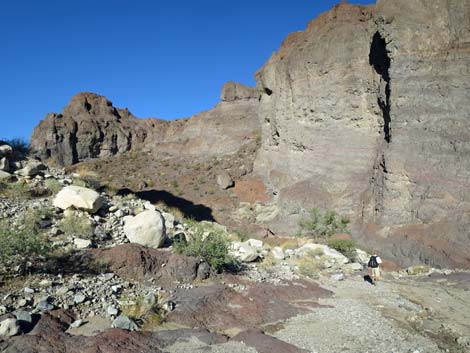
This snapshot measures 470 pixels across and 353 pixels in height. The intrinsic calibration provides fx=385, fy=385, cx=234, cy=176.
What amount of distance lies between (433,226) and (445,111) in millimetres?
5227

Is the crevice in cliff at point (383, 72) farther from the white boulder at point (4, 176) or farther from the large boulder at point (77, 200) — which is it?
the white boulder at point (4, 176)

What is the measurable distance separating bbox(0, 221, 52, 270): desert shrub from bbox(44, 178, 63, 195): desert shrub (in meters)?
3.08

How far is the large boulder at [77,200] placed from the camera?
9828mm

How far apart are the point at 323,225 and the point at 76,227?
1480 cm

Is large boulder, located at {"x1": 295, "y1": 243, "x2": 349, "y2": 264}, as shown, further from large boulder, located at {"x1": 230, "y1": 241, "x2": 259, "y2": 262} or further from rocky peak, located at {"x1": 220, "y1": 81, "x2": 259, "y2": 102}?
rocky peak, located at {"x1": 220, "y1": 81, "x2": 259, "y2": 102}

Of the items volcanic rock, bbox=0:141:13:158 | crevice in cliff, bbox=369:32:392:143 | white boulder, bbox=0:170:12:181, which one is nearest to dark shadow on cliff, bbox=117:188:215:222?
crevice in cliff, bbox=369:32:392:143

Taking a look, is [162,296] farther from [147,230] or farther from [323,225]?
[323,225]

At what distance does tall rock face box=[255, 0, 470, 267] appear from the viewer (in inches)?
674

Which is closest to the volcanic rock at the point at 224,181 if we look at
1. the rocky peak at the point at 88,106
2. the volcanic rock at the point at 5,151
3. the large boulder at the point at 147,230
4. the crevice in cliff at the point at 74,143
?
the volcanic rock at the point at 5,151

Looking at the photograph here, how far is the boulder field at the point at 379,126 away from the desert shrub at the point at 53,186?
740 centimetres

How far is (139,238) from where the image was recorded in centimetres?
966

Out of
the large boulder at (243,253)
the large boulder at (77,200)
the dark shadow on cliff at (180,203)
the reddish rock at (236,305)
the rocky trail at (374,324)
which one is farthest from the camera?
the dark shadow on cliff at (180,203)

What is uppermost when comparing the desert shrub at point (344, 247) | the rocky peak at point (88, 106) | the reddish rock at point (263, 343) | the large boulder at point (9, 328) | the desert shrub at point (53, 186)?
the rocky peak at point (88, 106)

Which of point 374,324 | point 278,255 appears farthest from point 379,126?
point 374,324
